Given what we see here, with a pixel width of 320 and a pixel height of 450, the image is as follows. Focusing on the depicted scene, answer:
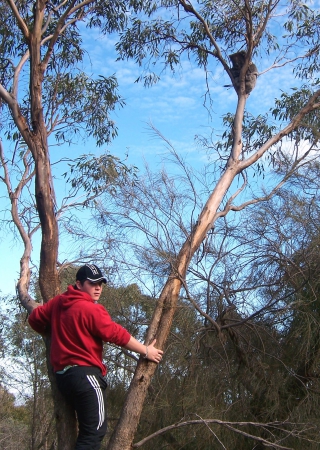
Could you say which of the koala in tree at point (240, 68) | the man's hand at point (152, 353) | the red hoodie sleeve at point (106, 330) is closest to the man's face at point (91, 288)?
the red hoodie sleeve at point (106, 330)

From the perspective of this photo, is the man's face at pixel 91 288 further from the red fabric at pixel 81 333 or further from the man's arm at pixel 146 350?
the man's arm at pixel 146 350

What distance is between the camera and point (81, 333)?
3439 mm

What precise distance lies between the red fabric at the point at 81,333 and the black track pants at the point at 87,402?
0.23 ft

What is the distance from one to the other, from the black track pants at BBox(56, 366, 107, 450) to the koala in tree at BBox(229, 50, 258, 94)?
374 centimetres

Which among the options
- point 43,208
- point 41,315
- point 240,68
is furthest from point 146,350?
point 240,68

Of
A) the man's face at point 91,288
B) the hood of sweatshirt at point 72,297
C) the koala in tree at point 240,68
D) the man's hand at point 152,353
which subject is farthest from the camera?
the koala in tree at point 240,68

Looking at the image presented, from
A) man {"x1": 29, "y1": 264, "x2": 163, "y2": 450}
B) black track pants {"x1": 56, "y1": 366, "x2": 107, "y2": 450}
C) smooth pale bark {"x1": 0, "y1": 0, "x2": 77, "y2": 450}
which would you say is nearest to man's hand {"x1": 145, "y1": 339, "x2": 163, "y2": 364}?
man {"x1": 29, "y1": 264, "x2": 163, "y2": 450}

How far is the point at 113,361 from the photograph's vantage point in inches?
249

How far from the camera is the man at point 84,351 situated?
3367 millimetres

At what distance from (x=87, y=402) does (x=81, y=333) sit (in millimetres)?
400

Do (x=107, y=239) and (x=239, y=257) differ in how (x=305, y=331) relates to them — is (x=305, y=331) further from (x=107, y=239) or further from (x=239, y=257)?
(x=107, y=239)

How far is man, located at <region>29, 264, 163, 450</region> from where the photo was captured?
337 centimetres

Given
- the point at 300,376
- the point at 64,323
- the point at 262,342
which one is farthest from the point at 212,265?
the point at 64,323

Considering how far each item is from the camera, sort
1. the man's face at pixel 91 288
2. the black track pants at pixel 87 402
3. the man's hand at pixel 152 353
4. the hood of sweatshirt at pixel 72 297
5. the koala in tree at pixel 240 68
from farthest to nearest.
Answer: the koala in tree at pixel 240 68 < the man's hand at pixel 152 353 < the man's face at pixel 91 288 < the hood of sweatshirt at pixel 72 297 < the black track pants at pixel 87 402
